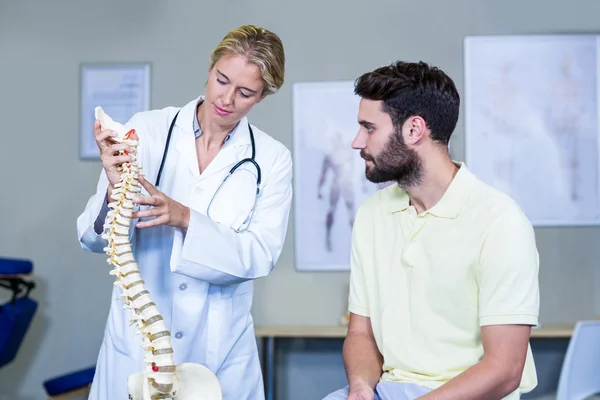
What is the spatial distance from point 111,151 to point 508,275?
2.53 ft

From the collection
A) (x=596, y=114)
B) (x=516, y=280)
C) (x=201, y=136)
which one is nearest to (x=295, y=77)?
(x=596, y=114)

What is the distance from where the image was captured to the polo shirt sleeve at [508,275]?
1.31 m

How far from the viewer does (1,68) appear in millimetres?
3354

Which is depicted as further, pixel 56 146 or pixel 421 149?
pixel 56 146

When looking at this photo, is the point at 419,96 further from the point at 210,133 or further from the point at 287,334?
the point at 287,334

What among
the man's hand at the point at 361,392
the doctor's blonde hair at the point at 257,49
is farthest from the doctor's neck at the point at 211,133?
the man's hand at the point at 361,392

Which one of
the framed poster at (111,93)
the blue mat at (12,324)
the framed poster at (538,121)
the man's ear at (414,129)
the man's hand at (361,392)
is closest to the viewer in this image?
the man's hand at (361,392)

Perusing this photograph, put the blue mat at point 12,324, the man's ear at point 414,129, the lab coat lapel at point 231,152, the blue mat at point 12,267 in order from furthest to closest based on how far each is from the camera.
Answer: the blue mat at point 12,267
the blue mat at point 12,324
the lab coat lapel at point 231,152
the man's ear at point 414,129

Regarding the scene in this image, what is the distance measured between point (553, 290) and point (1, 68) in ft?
9.05

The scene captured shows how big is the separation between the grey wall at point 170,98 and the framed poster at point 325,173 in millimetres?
60

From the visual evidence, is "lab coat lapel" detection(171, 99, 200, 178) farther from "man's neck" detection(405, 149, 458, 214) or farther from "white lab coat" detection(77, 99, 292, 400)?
"man's neck" detection(405, 149, 458, 214)

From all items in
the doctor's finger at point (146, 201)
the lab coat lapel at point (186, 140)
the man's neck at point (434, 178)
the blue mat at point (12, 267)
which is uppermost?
the lab coat lapel at point (186, 140)

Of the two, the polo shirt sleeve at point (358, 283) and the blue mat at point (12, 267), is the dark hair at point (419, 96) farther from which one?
the blue mat at point (12, 267)

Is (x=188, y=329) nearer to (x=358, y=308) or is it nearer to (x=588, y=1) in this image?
(x=358, y=308)
